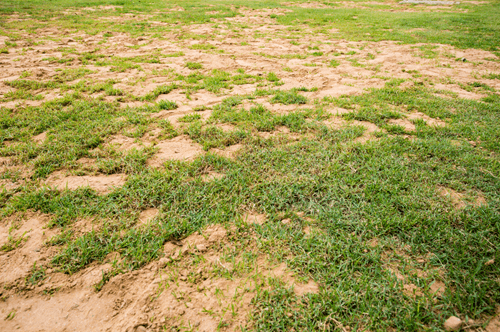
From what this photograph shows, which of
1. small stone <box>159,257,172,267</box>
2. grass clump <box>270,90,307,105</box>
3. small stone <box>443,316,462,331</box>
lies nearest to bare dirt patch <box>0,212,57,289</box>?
small stone <box>159,257,172,267</box>

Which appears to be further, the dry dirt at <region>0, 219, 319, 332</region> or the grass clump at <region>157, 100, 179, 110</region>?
the grass clump at <region>157, 100, 179, 110</region>

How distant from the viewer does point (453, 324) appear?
1.21 m

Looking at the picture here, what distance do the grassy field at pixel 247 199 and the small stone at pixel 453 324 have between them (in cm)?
3

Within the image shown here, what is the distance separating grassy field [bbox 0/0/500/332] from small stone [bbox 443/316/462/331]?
3cm

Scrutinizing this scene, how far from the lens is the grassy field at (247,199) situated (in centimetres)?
131

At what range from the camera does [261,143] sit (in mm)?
2596

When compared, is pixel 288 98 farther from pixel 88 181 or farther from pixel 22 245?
pixel 22 245

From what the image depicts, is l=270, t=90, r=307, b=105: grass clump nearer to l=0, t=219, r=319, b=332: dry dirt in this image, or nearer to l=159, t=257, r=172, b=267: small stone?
l=0, t=219, r=319, b=332: dry dirt

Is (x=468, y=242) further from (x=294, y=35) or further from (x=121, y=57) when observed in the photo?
(x=294, y=35)

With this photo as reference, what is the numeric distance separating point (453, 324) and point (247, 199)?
1.37 metres

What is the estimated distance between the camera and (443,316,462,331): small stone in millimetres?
1200

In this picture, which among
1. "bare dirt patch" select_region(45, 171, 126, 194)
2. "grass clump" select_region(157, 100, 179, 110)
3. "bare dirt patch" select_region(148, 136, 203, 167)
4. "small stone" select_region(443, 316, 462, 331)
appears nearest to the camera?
"small stone" select_region(443, 316, 462, 331)

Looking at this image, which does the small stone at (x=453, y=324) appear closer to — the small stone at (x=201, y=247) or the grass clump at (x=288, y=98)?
the small stone at (x=201, y=247)

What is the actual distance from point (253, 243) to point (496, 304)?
1346 millimetres
